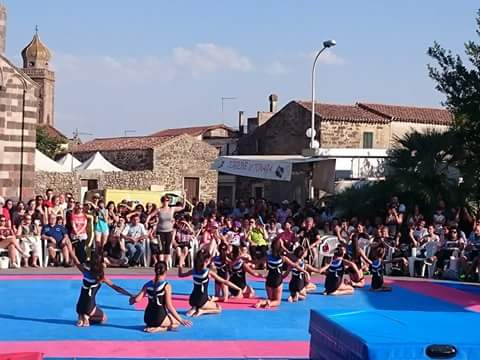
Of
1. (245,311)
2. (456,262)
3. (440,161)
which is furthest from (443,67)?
(245,311)

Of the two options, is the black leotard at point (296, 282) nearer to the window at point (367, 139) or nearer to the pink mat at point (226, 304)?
the pink mat at point (226, 304)

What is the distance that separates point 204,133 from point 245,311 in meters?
46.2

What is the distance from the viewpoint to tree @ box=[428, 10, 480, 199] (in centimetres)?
2372

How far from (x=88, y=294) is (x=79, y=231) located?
767cm

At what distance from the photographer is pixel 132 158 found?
4766 centimetres

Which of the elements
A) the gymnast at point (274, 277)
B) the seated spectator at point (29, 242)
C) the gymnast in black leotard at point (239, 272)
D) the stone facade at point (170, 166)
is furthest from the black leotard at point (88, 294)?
the stone facade at point (170, 166)

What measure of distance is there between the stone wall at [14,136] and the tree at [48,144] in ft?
106

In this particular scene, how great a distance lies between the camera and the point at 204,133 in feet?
195

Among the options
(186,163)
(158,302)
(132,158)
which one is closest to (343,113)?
(186,163)

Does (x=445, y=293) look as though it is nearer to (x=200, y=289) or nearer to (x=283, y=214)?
(x=200, y=289)

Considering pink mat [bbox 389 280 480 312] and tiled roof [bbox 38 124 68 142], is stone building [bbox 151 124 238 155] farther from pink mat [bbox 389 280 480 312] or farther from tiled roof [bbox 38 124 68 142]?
pink mat [bbox 389 280 480 312]

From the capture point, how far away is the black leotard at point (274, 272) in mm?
14359

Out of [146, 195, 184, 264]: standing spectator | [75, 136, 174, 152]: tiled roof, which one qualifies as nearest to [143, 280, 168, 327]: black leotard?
[146, 195, 184, 264]: standing spectator

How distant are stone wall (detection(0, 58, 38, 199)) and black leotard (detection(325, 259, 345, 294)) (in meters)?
→ 13.0
